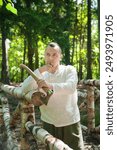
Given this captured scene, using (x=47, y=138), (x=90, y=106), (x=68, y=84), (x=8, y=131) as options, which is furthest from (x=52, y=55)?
(x=90, y=106)

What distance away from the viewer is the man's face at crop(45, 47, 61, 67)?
3102 millimetres

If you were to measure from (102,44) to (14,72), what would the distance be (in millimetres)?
36439

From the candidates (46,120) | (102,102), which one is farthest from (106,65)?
(46,120)

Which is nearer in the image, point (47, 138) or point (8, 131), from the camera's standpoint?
point (47, 138)

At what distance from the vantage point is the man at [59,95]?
3.10 metres

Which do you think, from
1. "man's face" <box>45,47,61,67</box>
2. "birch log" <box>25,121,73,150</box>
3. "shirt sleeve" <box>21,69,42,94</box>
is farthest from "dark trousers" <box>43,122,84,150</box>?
"man's face" <box>45,47,61,67</box>

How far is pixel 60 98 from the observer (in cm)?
319

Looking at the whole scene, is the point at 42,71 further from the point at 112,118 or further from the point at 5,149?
the point at 5,149

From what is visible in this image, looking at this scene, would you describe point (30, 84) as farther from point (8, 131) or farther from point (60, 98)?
point (8, 131)

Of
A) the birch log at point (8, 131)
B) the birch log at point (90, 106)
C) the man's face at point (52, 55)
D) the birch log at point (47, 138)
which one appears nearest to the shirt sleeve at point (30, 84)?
the man's face at point (52, 55)

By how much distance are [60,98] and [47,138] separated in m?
0.39

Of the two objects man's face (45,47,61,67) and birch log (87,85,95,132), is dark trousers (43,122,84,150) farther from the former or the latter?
birch log (87,85,95,132)

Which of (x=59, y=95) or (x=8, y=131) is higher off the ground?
(x=59, y=95)

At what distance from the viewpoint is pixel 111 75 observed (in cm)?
293
